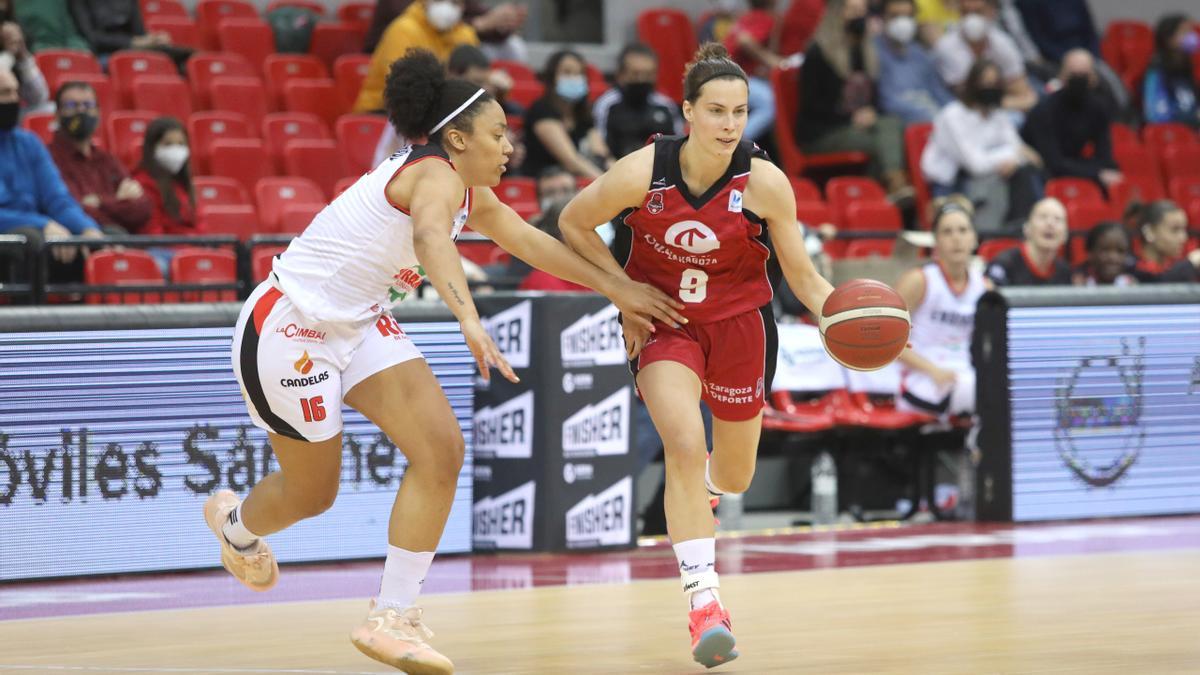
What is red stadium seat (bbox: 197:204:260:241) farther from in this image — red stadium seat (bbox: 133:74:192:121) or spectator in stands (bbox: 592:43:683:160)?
spectator in stands (bbox: 592:43:683:160)

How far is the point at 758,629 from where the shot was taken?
20.0 feet

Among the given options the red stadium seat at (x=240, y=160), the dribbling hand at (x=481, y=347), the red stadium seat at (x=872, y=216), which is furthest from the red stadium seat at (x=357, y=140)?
the dribbling hand at (x=481, y=347)

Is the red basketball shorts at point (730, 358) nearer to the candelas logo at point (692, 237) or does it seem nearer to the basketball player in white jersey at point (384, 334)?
the candelas logo at point (692, 237)

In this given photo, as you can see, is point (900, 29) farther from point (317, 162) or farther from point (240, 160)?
point (240, 160)

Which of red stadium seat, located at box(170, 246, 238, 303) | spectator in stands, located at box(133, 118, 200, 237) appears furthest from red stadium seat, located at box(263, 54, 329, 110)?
red stadium seat, located at box(170, 246, 238, 303)

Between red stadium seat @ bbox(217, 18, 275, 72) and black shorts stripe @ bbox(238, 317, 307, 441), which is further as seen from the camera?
red stadium seat @ bbox(217, 18, 275, 72)

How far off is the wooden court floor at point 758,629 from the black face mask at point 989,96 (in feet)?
→ 20.9

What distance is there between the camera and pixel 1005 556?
8500 mm

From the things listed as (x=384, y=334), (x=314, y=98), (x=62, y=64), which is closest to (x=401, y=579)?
(x=384, y=334)

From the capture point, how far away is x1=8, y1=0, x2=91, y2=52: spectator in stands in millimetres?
12141

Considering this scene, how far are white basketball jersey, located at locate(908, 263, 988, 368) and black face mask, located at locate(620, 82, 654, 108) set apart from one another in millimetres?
3033

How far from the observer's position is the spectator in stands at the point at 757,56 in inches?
557

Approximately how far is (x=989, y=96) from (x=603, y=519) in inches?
248

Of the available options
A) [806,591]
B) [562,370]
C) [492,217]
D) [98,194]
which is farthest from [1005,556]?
[98,194]
